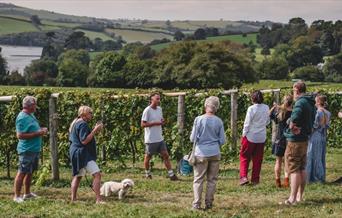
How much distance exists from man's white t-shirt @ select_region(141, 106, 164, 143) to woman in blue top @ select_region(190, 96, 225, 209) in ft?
11.4

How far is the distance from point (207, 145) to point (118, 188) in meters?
2.24

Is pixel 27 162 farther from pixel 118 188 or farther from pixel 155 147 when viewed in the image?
pixel 155 147

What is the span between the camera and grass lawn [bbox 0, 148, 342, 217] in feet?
28.9

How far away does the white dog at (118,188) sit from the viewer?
1020cm

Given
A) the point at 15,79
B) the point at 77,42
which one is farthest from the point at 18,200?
the point at 77,42

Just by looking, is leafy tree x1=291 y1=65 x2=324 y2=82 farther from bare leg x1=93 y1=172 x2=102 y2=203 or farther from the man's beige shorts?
bare leg x1=93 y1=172 x2=102 y2=203

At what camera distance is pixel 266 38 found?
13688 centimetres

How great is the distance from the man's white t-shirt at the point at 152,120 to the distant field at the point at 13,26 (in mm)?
138161

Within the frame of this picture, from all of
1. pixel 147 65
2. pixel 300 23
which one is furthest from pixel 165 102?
pixel 300 23

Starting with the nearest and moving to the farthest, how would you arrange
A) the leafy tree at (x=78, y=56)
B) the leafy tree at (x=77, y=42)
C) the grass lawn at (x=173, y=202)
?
the grass lawn at (x=173, y=202) < the leafy tree at (x=78, y=56) < the leafy tree at (x=77, y=42)

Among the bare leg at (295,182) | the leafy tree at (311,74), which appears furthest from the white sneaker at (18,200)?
the leafy tree at (311,74)

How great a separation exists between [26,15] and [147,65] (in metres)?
120

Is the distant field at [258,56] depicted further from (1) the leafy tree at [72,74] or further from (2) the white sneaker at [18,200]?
(2) the white sneaker at [18,200]

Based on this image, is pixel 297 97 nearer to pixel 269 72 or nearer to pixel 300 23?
pixel 269 72
